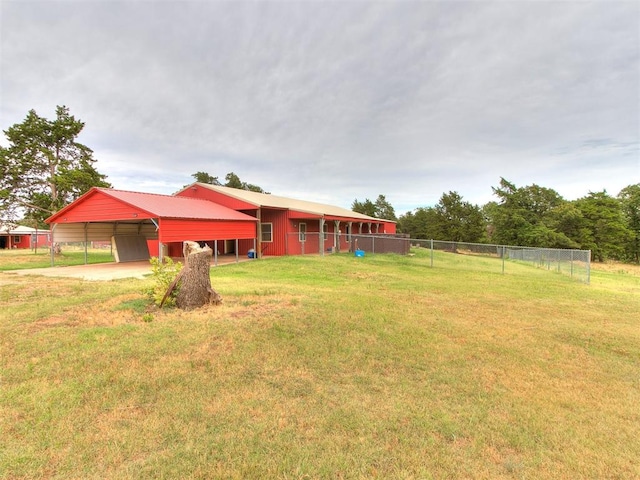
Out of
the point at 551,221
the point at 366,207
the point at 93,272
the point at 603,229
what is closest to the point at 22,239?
the point at 93,272

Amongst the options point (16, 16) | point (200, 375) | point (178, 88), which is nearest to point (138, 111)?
point (178, 88)

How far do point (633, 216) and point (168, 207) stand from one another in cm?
6166

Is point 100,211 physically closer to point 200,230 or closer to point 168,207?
point 168,207

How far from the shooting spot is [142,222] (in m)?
19.0

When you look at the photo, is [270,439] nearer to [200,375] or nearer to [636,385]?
[200,375]

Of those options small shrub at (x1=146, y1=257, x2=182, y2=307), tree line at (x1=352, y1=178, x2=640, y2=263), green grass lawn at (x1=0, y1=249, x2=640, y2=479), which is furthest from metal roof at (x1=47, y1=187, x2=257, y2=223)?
tree line at (x1=352, y1=178, x2=640, y2=263)

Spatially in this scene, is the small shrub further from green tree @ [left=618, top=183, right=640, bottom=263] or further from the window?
green tree @ [left=618, top=183, right=640, bottom=263]

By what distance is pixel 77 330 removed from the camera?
4.91 meters

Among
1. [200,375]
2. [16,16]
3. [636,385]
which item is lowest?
[636,385]

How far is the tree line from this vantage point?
41312mm

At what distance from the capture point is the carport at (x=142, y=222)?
13.1 metres

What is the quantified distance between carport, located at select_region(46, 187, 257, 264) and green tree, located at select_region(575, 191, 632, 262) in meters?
46.6

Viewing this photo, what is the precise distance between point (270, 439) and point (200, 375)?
4.79ft

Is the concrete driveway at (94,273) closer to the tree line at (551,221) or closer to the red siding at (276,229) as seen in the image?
the red siding at (276,229)
